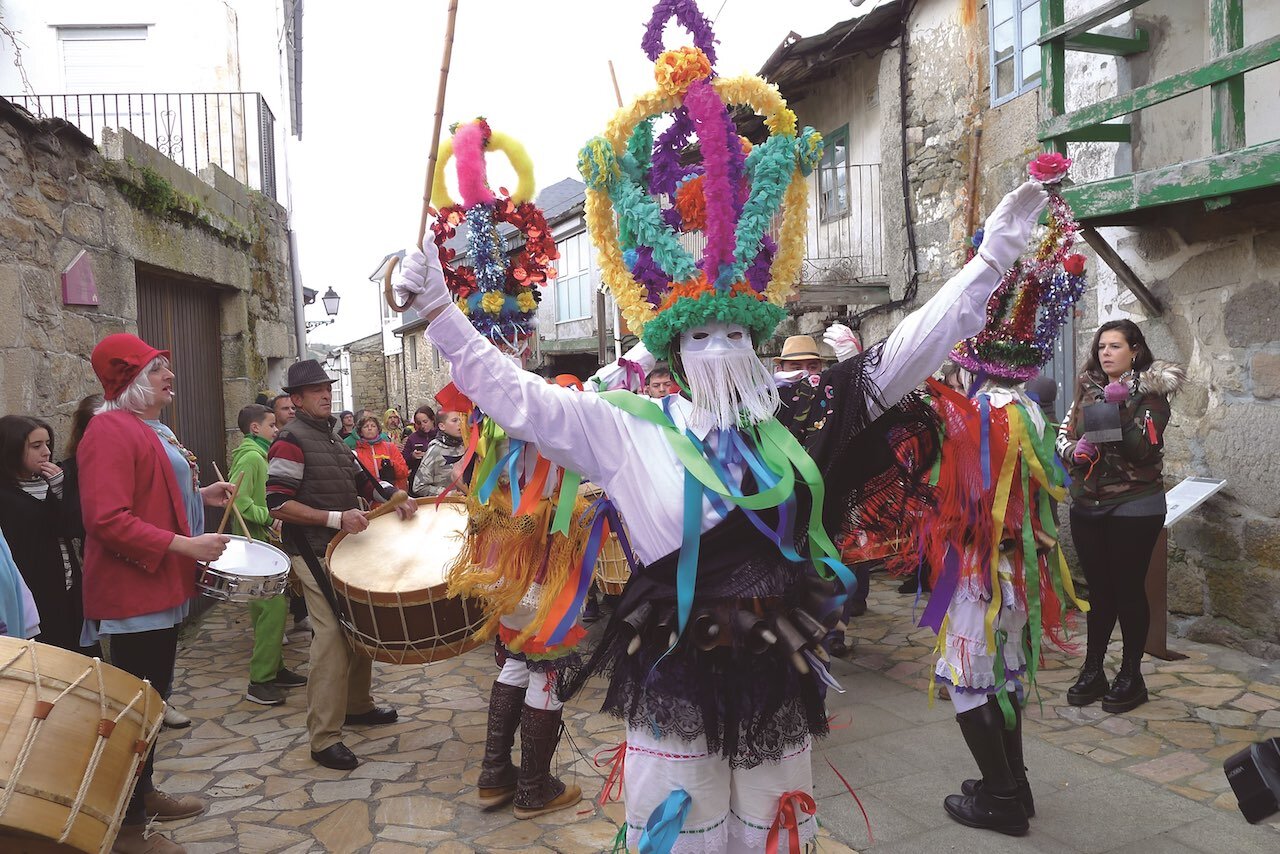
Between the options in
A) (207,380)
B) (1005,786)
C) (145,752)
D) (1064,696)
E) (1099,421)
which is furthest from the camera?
(207,380)

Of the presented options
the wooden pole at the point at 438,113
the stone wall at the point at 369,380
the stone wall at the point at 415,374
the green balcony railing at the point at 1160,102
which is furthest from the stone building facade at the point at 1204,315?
the stone wall at the point at 369,380

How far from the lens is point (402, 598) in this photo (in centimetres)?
397

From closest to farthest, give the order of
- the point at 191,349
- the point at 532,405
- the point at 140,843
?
the point at 532,405 < the point at 140,843 < the point at 191,349

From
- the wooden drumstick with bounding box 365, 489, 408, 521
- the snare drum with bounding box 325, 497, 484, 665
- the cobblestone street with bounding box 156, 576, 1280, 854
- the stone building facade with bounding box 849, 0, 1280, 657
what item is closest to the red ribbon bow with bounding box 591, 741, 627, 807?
the cobblestone street with bounding box 156, 576, 1280, 854

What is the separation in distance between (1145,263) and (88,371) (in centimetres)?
720

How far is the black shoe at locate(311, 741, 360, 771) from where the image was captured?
14.4ft

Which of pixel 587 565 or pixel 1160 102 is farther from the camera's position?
pixel 1160 102

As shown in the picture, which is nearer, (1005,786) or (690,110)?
(690,110)

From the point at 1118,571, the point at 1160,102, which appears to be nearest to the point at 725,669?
the point at 1118,571

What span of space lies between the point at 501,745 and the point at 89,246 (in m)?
4.46

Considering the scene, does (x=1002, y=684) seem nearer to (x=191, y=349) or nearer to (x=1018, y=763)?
(x=1018, y=763)

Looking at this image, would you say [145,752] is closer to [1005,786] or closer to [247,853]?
Result: [247,853]

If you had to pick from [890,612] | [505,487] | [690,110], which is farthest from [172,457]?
[890,612]

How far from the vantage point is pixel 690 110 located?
97.8 inches
